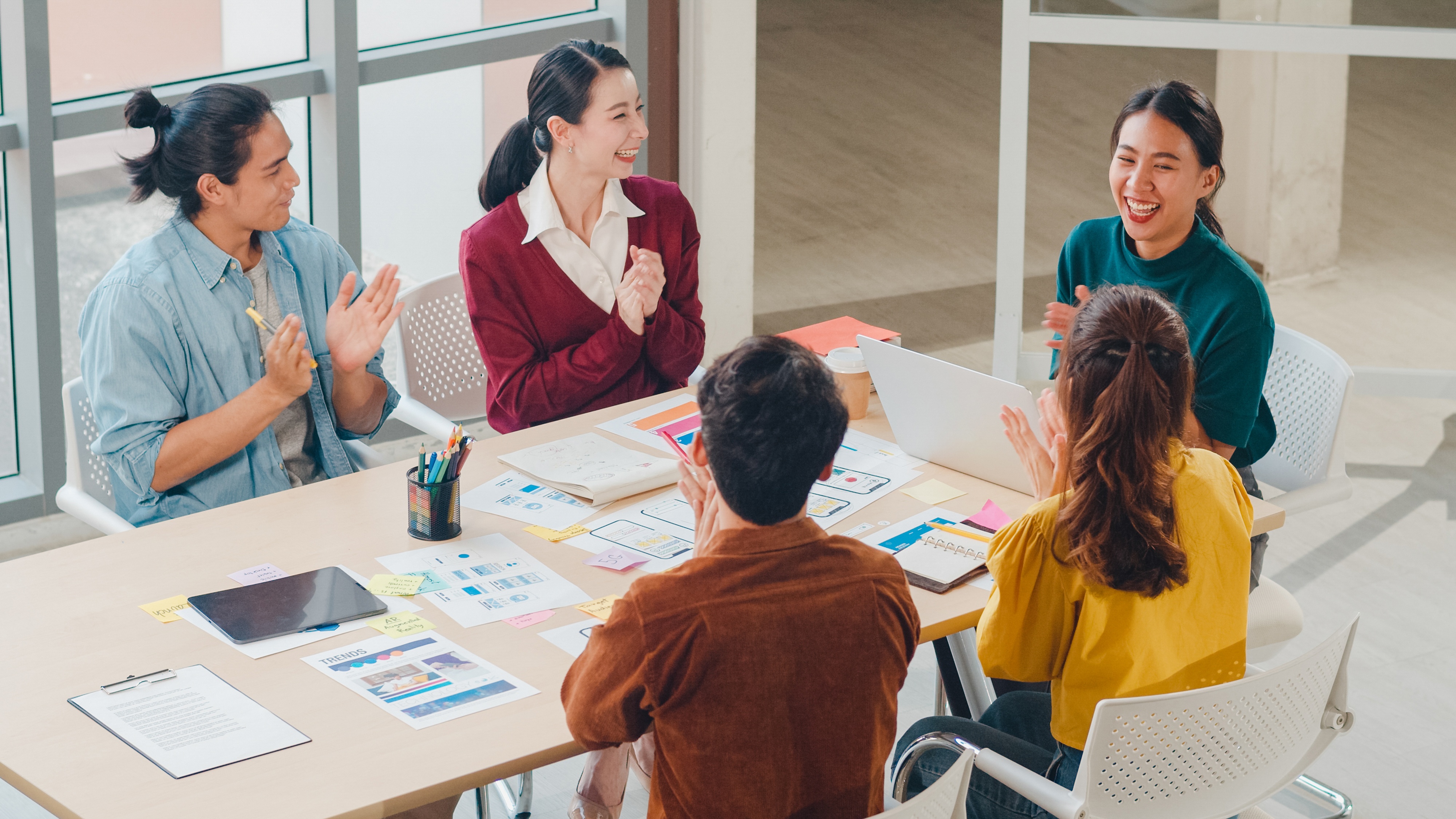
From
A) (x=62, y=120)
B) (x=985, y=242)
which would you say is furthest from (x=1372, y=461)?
(x=62, y=120)

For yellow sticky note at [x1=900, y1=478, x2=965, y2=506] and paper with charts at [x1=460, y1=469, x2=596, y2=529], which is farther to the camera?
yellow sticky note at [x1=900, y1=478, x2=965, y2=506]

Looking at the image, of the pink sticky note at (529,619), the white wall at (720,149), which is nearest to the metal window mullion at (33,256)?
the white wall at (720,149)

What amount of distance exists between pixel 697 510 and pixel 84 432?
141cm

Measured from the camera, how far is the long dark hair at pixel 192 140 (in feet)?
8.55

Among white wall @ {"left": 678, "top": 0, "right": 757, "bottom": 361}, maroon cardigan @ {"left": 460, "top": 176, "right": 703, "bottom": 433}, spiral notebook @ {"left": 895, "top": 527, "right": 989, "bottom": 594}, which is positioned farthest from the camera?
white wall @ {"left": 678, "top": 0, "right": 757, "bottom": 361}

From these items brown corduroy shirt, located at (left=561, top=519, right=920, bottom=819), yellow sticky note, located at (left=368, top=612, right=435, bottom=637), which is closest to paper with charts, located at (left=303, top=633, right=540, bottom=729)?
yellow sticky note, located at (left=368, top=612, right=435, bottom=637)

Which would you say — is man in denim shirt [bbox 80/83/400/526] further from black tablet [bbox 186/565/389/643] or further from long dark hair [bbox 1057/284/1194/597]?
long dark hair [bbox 1057/284/1194/597]

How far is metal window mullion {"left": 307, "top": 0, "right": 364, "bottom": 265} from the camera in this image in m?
3.88

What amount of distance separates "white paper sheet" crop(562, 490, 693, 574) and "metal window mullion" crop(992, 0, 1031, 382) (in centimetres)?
202

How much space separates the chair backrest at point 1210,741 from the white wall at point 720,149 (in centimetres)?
263

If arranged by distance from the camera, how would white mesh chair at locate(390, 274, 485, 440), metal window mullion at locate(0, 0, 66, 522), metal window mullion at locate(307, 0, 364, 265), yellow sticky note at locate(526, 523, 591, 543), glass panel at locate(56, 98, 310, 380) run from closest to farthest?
yellow sticky note at locate(526, 523, 591, 543)
white mesh chair at locate(390, 274, 485, 440)
metal window mullion at locate(0, 0, 66, 522)
glass panel at locate(56, 98, 310, 380)
metal window mullion at locate(307, 0, 364, 265)

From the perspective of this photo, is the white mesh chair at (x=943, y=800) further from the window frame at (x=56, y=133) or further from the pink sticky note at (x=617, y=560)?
the window frame at (x=56, y=133)

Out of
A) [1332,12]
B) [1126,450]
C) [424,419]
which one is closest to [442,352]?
[424,419]

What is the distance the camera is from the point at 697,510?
1.91 meters
